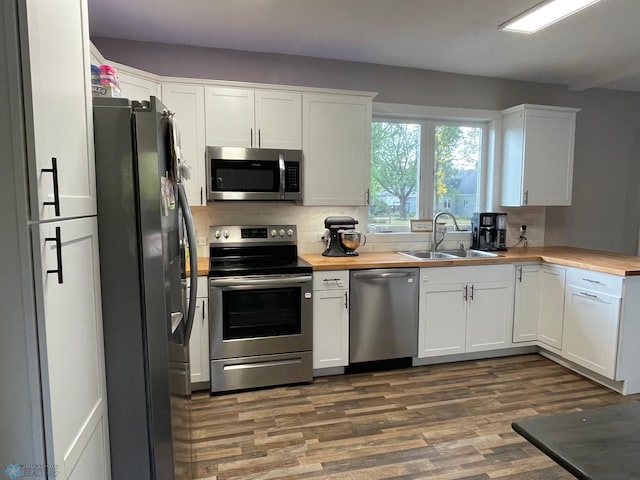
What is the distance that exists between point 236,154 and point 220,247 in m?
0.76

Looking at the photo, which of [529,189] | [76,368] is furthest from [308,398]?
[529,189]

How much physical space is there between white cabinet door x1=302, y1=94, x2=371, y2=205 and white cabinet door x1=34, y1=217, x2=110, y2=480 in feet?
6.83

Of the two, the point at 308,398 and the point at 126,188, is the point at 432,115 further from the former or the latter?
the point at 126,188

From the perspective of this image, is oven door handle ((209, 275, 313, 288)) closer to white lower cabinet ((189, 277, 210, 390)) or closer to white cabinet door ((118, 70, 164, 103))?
white lower cabinet ((189, 277, 210, 390))

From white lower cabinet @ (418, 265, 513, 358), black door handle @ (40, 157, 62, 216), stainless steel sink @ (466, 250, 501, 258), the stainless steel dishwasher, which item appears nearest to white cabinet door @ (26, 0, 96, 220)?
black door handle @ (40, 157, 62, 216)

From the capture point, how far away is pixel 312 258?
10.4 ft

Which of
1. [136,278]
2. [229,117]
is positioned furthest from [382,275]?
[136,278]

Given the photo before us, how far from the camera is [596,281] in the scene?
112 inches

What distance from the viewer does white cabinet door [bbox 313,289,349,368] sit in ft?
9.57

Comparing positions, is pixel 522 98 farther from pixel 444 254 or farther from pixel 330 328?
pixel 330 328

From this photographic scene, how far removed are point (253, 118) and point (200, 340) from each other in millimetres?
1736

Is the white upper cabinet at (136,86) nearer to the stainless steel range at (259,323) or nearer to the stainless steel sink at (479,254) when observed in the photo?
the stainless steel range at (259,323)

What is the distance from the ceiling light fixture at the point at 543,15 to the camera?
2.34 m

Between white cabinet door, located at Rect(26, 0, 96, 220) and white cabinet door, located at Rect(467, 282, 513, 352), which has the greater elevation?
white cabinet door, located at Rect(26, 0, 96, 220)
